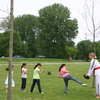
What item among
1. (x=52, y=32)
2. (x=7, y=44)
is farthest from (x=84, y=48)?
(x=7, y=44)

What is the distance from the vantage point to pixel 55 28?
6712 centimetres

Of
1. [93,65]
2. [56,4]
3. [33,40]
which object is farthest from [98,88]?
[33,40]

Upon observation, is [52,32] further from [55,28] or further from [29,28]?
[29,28]

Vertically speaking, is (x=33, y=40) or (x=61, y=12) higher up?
(x=61, y=12)

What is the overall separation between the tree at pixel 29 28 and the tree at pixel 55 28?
36.8ft

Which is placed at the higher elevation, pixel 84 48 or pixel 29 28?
pixel 29 28

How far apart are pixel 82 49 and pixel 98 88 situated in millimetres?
71288

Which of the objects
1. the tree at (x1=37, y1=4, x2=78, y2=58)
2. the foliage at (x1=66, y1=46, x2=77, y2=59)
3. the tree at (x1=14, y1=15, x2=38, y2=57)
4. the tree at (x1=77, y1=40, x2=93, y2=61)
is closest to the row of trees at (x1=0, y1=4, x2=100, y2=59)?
the tree at (x1=37, y1=4, x2=78, y2=58)

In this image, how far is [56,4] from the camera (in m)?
70.3

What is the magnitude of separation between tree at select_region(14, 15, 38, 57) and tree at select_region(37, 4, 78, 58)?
1123 cm

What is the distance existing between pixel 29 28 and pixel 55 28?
52.0 ft

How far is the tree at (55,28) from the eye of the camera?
66.5 meters

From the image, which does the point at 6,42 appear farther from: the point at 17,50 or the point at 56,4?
the point at 56,4

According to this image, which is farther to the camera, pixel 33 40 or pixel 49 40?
pixel 33 40
